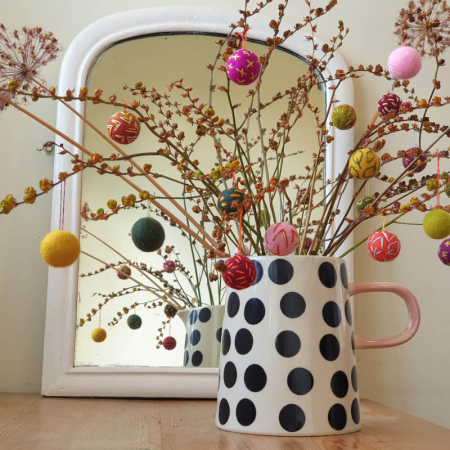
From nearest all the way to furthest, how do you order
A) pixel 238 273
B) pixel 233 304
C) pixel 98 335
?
1. pixel 238 273
2. pixel 233 304
3. pixel 98 335

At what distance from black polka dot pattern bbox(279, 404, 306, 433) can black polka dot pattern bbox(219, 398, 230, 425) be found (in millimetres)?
58

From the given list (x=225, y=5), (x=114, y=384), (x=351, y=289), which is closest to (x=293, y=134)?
(x=225, y=5)

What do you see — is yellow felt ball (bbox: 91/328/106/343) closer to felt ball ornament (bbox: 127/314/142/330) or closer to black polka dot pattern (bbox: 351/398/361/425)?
felt ball ornament (bbox: 127/314/142/330)

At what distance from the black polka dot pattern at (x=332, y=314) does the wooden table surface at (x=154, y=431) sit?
105mm

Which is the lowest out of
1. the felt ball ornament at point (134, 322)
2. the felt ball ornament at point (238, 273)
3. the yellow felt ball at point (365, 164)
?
the felt ball ornament at point (134, 322)

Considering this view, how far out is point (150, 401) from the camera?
801mm

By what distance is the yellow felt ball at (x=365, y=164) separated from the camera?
0.50 meters

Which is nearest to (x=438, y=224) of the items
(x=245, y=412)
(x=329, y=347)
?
(x=329, y=347)

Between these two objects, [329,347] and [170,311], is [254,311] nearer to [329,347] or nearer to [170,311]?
[329,347]

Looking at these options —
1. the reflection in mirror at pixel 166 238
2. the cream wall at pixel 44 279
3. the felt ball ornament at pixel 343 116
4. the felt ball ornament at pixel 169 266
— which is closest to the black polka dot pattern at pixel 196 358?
the reflection in mirror at pixel 166 238

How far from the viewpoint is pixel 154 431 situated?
556 millimetres

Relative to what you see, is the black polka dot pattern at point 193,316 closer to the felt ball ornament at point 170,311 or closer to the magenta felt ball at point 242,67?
the felt ball ornament at point 170,311

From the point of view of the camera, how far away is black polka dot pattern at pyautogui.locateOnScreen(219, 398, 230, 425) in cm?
55

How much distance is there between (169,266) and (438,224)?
417mm
